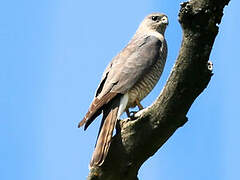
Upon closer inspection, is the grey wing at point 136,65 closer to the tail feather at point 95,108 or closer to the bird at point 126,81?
the bird at point 126,81

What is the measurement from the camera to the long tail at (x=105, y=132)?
5.03 m

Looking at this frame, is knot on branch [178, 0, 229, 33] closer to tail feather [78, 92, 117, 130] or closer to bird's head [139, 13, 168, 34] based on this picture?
tail feather [78, 92, 117, 130]

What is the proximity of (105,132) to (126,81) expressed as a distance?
4.10ft

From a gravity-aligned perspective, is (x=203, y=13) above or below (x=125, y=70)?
below

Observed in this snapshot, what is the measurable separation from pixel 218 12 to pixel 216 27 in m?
0.11

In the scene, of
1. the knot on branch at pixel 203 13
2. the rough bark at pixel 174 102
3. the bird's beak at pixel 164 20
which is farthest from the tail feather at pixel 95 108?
the bird's beak at pixel 164 20

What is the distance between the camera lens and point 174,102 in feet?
14.4

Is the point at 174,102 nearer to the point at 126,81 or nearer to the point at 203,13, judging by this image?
the point at 203,13

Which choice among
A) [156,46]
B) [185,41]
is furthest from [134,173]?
[156,46]

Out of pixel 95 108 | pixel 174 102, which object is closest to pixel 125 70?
pixel 95 108

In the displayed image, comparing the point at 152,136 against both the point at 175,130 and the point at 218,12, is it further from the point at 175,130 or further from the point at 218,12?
the point at 218,12

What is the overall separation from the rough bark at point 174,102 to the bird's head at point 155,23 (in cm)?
350

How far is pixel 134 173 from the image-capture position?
4.87 metres

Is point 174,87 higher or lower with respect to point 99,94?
lower
